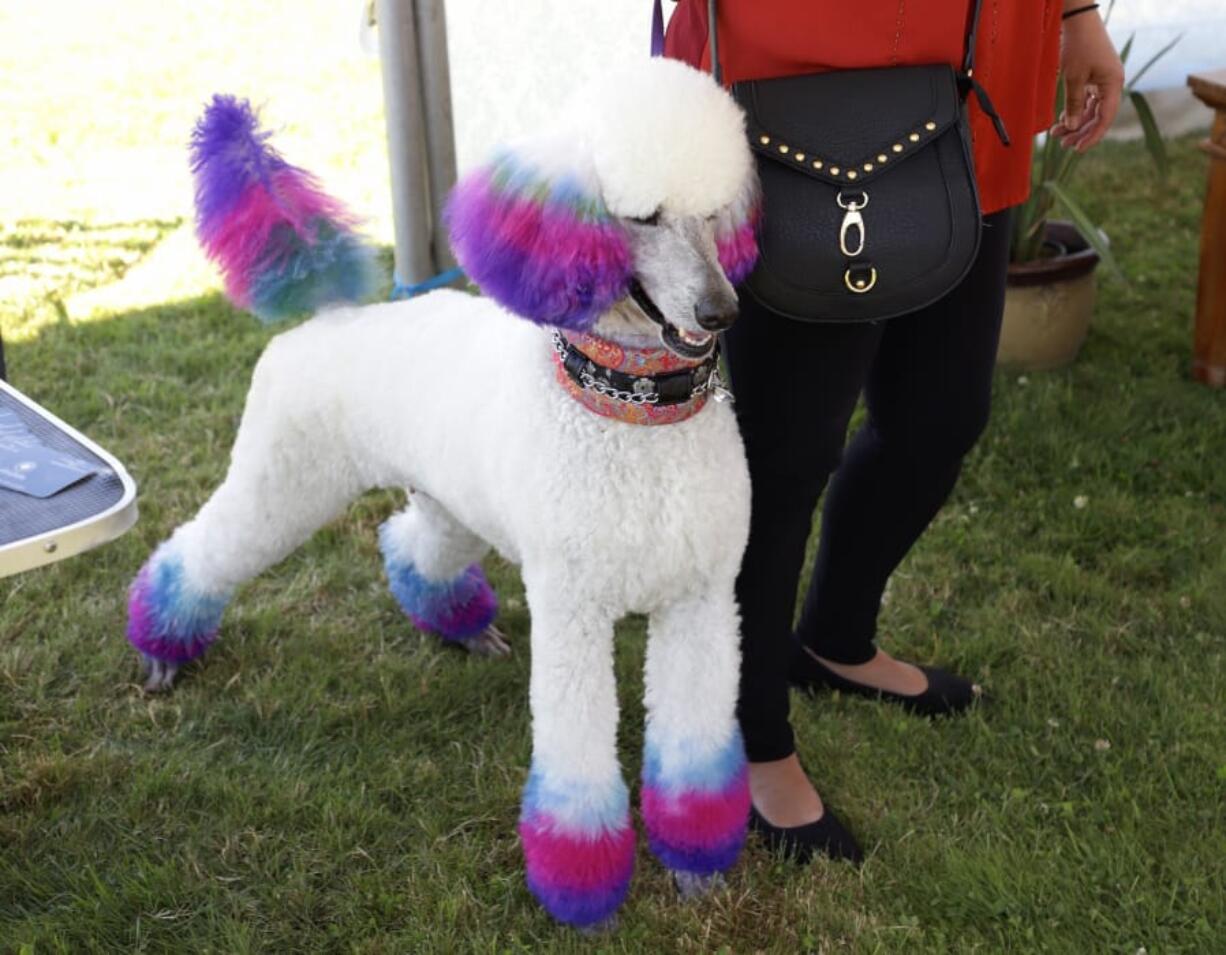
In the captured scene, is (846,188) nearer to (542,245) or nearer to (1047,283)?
(542,245)

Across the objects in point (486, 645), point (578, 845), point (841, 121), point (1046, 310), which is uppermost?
point (841, 121)

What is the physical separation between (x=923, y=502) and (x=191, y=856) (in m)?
1.18

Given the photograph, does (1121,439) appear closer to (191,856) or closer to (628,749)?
(628,749)

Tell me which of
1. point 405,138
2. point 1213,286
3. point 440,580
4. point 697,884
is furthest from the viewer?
point 1213,286

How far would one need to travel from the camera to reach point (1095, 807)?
2.00 meters

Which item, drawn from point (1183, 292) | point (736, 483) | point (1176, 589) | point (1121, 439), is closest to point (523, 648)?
point (736, 483)

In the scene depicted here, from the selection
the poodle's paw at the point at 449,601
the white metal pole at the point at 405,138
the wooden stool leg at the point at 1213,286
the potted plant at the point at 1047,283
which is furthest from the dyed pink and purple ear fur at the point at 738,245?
the wooden stool leg at the point at 1213,286

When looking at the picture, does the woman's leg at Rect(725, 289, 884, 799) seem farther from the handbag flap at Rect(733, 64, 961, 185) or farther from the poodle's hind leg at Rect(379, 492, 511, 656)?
the poodle's hind leg at Rect(379, 492, 511, 656)

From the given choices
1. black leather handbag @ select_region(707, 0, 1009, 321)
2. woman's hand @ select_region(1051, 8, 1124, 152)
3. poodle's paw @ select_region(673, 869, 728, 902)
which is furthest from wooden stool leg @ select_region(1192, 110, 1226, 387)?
poodle's paw @ select_region(673, 869, 728, 902)

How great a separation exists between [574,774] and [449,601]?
73 centimetres

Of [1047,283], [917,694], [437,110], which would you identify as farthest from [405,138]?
[917,694]

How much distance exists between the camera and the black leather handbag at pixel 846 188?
1516mm

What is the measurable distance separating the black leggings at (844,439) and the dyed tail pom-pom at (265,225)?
65cm

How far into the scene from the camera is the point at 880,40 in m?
1.53
